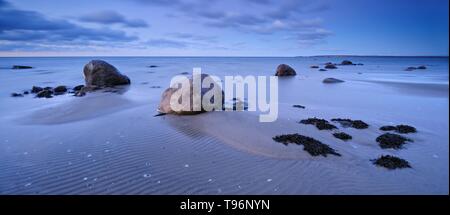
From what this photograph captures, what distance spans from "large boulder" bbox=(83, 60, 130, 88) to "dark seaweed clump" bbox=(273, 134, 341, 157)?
1439 cm

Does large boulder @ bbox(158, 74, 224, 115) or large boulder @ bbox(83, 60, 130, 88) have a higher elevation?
large boulder @ bbox(83, 60, 130, 88)

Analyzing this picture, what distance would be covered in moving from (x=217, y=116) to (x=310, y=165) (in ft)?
13.9

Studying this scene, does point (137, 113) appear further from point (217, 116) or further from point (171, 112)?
point (217, 116)

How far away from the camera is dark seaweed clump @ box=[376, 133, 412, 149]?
6.19m

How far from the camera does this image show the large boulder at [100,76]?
57.7 ft

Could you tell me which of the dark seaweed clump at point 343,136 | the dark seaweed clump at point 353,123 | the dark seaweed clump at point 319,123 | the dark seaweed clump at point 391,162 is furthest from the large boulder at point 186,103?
the dark seaweed clump at point 391,162

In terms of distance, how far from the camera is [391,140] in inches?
254

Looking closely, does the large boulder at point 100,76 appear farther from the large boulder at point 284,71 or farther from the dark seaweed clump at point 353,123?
the large boulder at point 284,71

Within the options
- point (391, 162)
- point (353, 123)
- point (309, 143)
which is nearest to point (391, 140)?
point (391, 162)

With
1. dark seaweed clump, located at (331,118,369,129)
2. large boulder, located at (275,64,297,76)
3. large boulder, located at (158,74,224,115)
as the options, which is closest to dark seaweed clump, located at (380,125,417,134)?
dark seaweed clump, located at (331,118,369,129)

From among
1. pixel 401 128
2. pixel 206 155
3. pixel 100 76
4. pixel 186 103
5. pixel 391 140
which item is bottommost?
pixel 206 155

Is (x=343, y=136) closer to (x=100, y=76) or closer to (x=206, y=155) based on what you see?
(x=206, y=155)

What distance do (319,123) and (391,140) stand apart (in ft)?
6.60

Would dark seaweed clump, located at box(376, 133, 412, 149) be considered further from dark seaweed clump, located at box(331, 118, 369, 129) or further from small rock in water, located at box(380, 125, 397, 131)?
Result: dark seaweed clump, located at box(331, 118, 369, 129)
